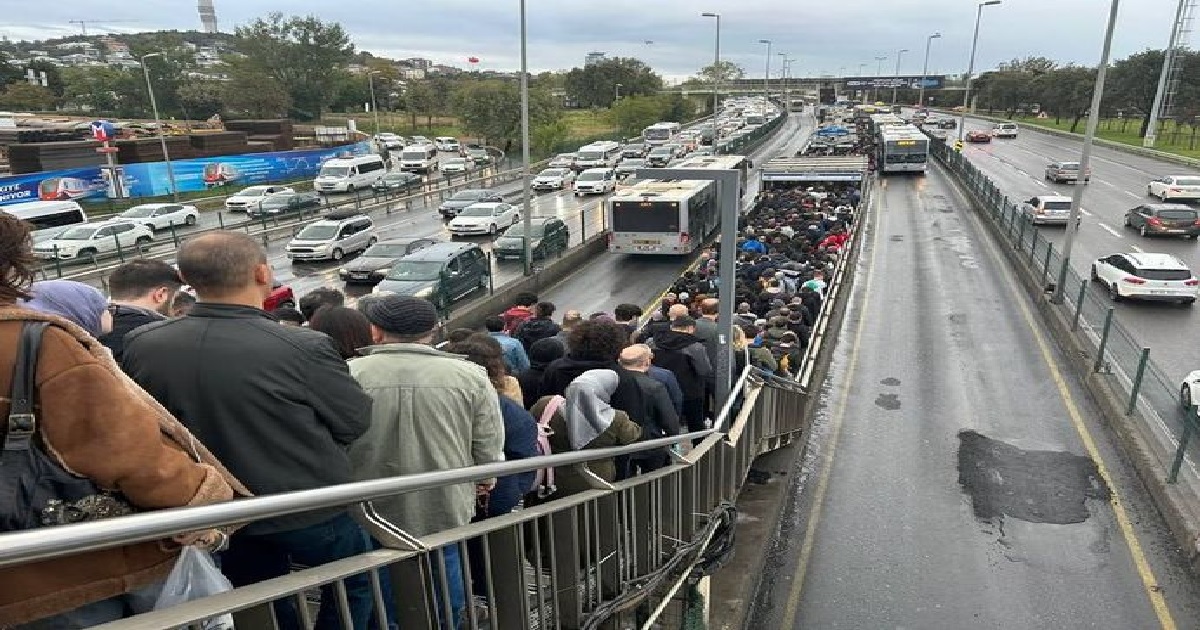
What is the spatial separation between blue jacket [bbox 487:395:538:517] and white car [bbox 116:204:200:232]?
1186 inches

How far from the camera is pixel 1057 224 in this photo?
29.1m

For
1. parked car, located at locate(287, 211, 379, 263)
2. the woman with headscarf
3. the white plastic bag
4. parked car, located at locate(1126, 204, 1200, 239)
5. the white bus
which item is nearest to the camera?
the white plastic bag

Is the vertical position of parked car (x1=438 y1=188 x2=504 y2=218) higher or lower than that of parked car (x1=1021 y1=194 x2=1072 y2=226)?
lower

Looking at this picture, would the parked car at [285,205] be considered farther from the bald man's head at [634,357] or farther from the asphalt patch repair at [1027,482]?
the bald man's head at [634,357]

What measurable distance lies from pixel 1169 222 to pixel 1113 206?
28.8 feet

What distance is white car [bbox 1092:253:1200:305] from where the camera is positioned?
1767 cm

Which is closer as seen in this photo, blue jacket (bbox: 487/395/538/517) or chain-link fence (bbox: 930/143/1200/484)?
blue jacket (bbox: 487/395/538/517)

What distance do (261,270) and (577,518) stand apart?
1913 millimetres

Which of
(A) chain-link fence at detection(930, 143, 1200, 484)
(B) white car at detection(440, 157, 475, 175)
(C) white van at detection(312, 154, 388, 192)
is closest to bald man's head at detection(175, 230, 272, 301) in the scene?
(A) chain-link fence at detection(930, 143, 1200, 484)

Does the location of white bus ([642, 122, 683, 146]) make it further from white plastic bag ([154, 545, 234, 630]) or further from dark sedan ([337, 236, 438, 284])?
white plastic bag ([154, 545, 234, 630])

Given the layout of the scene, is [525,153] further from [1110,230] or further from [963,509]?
[1110,230]

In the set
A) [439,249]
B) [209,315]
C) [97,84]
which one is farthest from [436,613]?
[97,84]

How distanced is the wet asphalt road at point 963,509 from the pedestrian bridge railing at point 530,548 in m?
2.03

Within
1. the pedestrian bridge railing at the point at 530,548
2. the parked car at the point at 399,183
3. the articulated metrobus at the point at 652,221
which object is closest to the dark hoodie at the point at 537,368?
the pedestrian bridge railing at the point at 530,548
